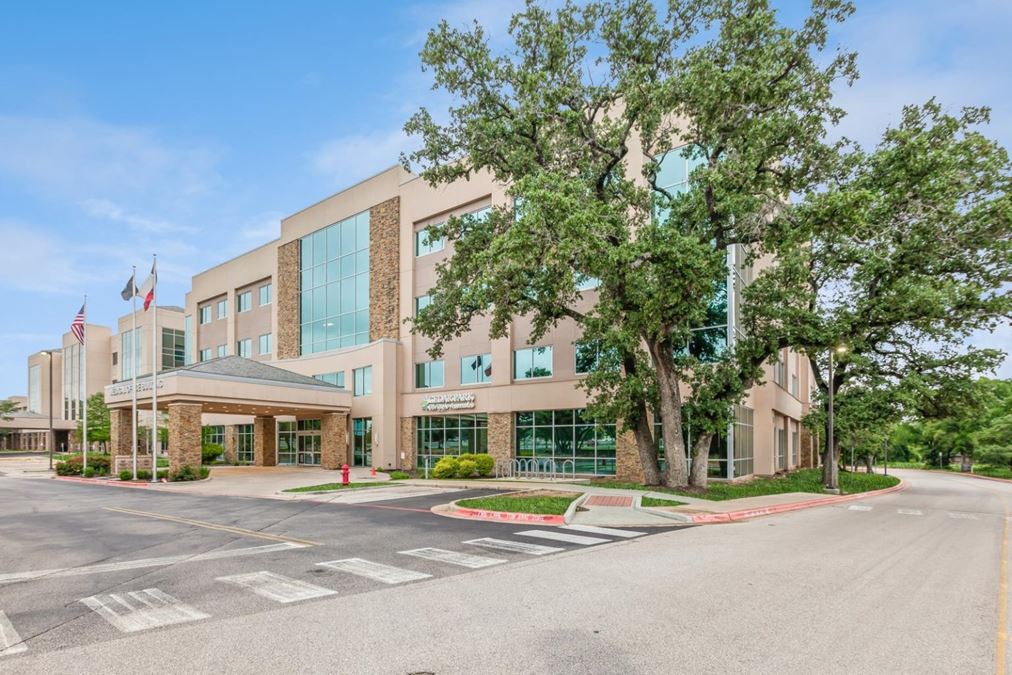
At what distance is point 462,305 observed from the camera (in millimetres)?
22203

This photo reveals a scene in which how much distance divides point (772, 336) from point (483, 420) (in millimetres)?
16197

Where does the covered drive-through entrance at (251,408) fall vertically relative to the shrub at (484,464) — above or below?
above

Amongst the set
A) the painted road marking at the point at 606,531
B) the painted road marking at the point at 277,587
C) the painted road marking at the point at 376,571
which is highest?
the painted road marking at the point at 277,587

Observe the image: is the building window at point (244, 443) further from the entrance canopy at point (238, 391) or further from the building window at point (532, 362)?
the building window at point (532, 362)

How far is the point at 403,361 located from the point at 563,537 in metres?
25.6

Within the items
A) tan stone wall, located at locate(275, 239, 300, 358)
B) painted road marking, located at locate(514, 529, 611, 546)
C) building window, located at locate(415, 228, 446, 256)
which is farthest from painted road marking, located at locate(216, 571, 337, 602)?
tan stone wall, located at locate(275, 239, 300, 358)

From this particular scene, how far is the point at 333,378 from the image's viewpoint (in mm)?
40375

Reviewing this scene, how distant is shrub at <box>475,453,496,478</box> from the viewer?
2897 cm

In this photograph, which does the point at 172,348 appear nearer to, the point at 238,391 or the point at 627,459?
the point at 238,391

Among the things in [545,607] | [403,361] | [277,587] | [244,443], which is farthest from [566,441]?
[244,443]

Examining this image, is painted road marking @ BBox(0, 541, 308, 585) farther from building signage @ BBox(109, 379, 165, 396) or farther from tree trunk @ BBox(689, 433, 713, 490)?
building signage @ BBox(109, 379, 165, 396)

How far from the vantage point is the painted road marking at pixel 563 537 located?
12.1 m

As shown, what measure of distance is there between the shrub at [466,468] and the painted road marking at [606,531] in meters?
14.7

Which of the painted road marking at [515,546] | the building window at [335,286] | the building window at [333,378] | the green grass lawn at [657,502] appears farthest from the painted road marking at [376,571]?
the building window at [333,378]
